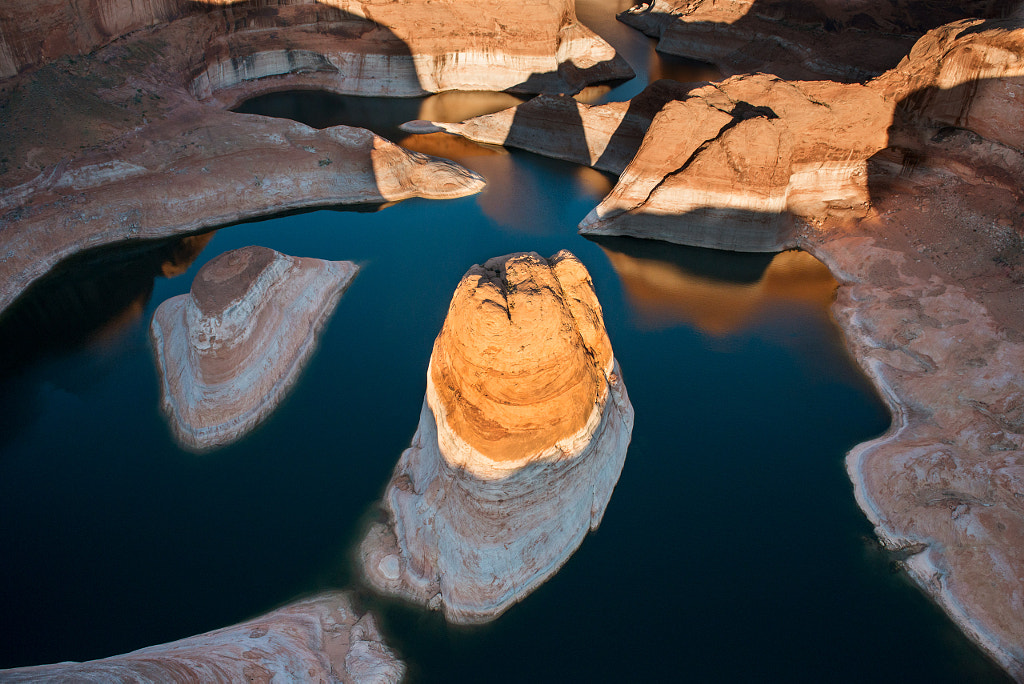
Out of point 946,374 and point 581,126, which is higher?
point 581,126

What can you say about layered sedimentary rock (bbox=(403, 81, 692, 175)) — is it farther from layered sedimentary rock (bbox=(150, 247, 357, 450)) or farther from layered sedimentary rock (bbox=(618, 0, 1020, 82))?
layered sedimentary rock (bbox=(150, 247, 357, 450))

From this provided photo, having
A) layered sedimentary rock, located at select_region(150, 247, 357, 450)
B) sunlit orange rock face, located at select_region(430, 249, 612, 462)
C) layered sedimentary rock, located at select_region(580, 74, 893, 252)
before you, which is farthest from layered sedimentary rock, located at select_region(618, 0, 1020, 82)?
layered sedimentary rock, located at select_region(150, 247, 357, 450)

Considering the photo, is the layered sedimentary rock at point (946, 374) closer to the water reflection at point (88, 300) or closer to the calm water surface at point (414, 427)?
the calm water surface at point (414, 427)

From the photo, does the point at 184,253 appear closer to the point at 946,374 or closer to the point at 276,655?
the point at 276,655

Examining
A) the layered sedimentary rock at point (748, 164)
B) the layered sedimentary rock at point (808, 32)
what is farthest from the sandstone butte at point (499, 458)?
the layered sedimentary rock at point (808, 32)

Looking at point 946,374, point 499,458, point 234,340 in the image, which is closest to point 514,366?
point 499,458

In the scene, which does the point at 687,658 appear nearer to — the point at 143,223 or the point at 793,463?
the point at 793,463

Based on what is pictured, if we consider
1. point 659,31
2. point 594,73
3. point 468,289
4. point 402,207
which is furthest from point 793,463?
point 659,31
